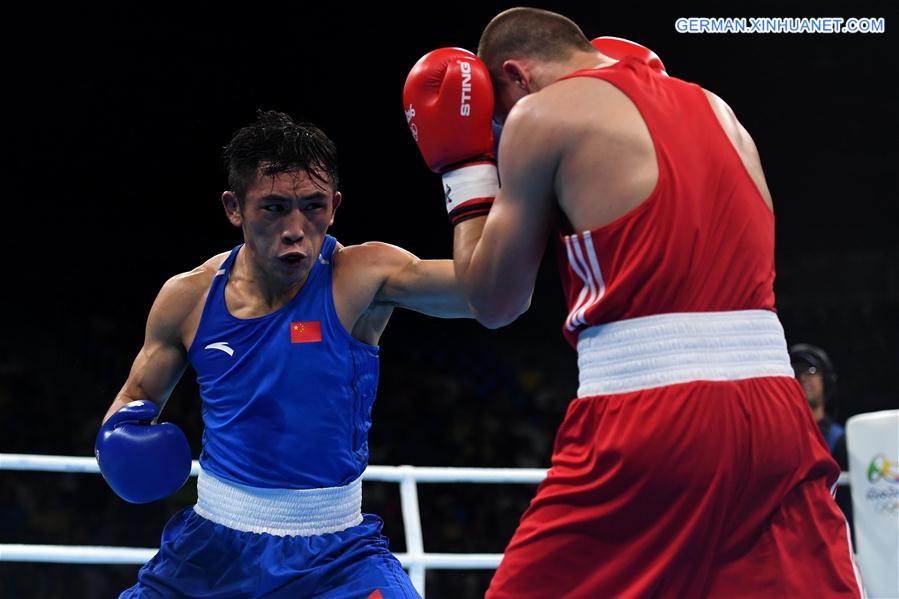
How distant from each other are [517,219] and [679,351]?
37 centimetres

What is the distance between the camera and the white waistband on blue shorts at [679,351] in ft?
5.57

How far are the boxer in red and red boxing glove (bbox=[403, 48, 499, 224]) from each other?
0.23m

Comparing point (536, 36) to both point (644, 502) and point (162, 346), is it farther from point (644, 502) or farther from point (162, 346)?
point (162, 346)

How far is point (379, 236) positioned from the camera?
928cm

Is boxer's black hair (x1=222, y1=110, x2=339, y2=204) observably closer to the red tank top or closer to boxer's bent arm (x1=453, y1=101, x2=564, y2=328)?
boxer's bent arm (x1=453, y1=101, x2=564, y2=328)

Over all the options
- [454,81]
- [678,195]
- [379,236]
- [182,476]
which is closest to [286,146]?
[454,81]

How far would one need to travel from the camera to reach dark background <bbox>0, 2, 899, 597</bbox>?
8625 mm

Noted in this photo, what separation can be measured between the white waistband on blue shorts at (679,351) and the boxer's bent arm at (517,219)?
20cm

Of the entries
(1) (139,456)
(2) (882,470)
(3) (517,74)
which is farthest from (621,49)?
(2) (882,470)

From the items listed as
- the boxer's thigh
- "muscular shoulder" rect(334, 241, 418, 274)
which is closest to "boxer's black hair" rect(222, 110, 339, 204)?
"muscular shoulder" rect(334, 241, 418, 274)

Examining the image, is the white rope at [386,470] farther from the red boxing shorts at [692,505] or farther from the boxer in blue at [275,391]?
the red boxing shorts at [692,505]

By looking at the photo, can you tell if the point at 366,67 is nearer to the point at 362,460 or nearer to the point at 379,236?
the point at 379,236

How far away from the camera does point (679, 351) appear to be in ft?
5.57

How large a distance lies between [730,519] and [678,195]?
540 millimetres
